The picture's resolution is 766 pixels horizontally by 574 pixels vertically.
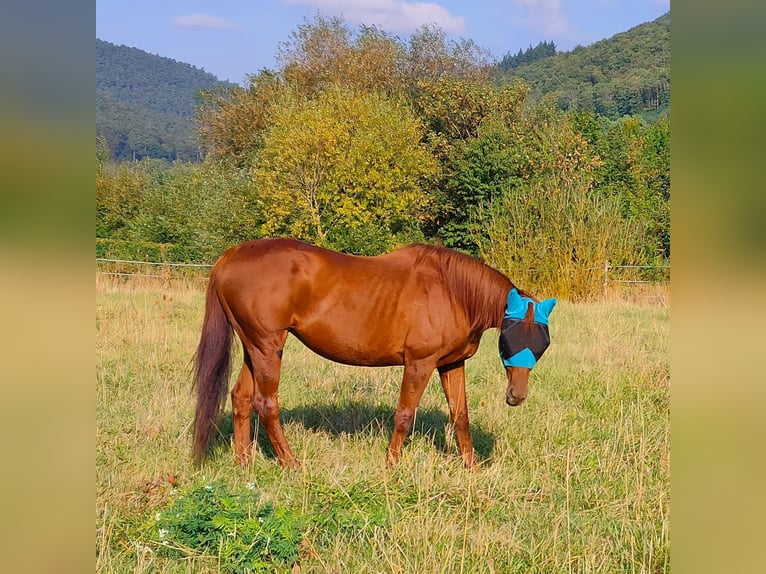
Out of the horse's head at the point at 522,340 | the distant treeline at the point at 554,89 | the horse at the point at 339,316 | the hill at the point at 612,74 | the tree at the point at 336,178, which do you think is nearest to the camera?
the horse's head at the point at 522,340

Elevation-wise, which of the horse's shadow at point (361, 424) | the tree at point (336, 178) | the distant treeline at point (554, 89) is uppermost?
the distant treeline at point (554, 89)

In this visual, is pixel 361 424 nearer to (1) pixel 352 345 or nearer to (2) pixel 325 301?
(1) pixel 352 345

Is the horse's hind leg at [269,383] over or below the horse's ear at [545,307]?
below

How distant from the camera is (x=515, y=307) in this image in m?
4.50

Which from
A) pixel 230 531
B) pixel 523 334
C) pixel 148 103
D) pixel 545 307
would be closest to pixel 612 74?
pixel 545 307

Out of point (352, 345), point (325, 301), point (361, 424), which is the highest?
point (325, 301)

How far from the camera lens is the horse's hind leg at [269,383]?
475 cm

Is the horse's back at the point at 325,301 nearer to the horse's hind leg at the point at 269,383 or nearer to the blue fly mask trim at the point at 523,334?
the horse's hind leg at the point at 269,383

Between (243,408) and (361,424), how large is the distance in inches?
46.7

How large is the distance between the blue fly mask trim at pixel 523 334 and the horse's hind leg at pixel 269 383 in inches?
67.7

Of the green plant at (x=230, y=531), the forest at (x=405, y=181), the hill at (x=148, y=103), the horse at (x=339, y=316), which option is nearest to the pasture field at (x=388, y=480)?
the green plant at (x=230, y=531)
